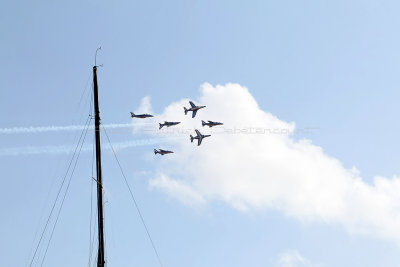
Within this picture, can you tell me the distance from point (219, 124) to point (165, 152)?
46.8ft

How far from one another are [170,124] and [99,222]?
82701 mm

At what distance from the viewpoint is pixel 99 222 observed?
185 feet

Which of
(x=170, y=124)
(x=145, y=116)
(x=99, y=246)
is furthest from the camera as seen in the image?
(x=170, y=124)

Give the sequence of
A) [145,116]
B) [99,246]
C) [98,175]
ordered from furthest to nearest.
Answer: [145,116]
[98,175]
[99,246]

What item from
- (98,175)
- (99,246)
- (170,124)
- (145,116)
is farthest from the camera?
(170,124)

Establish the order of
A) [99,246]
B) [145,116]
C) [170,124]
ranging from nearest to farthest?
[99,246]
[145,116]
[170,124]

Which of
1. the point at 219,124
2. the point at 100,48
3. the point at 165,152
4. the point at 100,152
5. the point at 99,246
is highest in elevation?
the point at 219,124

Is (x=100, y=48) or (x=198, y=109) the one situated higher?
(x=198, y=109)

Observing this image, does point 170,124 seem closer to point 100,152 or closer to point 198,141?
point 198,141

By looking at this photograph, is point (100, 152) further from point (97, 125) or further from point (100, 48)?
point (100, 48)

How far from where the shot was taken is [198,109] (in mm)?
140750

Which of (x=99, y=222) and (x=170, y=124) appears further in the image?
(x=170, y=124)

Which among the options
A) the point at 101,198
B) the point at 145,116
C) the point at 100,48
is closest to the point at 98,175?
the point at 101,198

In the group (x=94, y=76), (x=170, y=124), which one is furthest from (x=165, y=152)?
(x=94, y=76)
